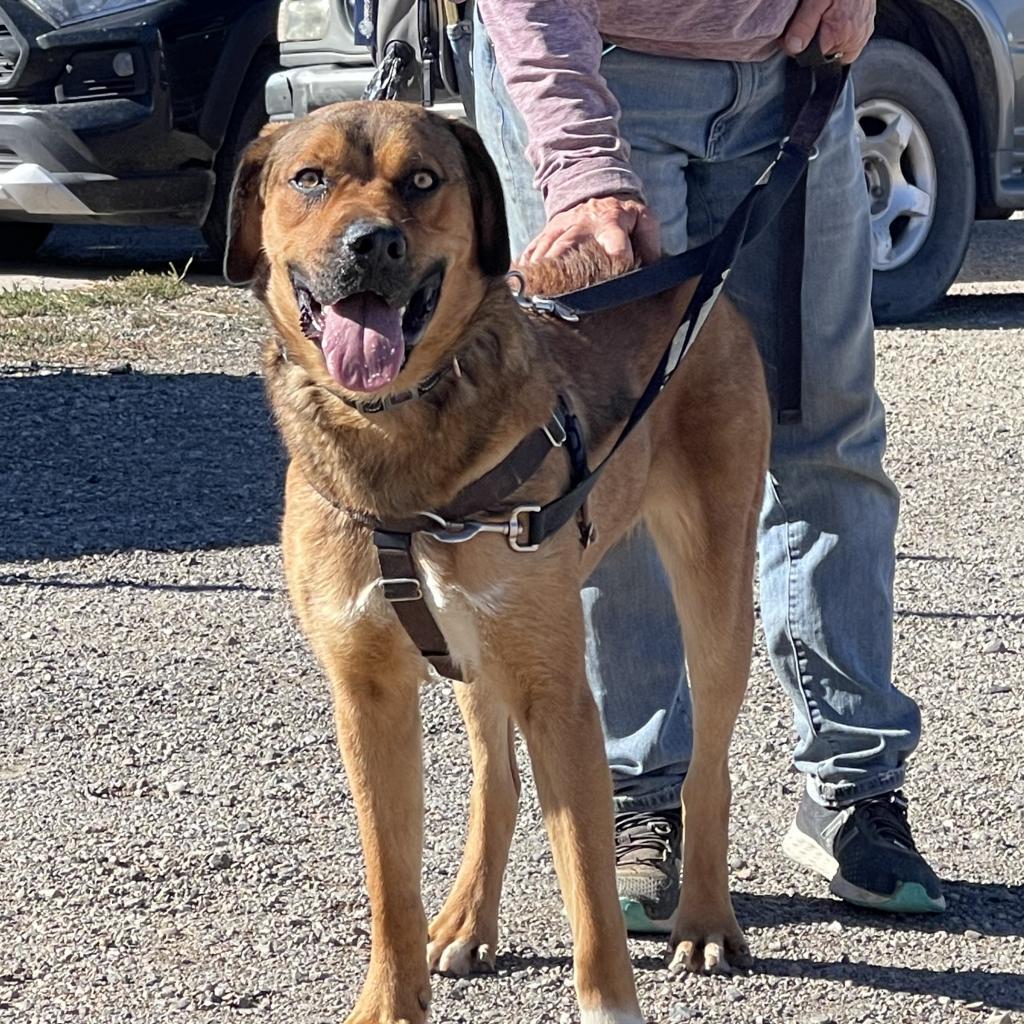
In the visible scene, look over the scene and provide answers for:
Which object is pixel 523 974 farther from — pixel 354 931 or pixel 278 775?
pixel 278 775

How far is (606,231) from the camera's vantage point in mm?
3244

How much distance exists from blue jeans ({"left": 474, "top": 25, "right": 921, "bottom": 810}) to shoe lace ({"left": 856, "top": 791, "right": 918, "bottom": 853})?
0.03 meters

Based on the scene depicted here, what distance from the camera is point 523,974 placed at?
11.3 ft

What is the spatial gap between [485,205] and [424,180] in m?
0.14

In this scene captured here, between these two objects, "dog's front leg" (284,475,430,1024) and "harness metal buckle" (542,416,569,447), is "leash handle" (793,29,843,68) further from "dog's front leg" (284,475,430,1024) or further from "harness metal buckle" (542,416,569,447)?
"dog's front leg" (284,475,430,1024)

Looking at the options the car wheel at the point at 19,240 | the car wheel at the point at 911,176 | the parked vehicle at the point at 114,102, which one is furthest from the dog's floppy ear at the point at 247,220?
the car wheel at the point at 19,240

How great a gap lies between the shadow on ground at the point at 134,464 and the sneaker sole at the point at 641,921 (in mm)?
2560

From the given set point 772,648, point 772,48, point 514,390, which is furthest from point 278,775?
point 772,48

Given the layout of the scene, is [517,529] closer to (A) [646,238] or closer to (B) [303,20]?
(A) [646,238]

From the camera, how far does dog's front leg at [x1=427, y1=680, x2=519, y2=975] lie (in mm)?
3455

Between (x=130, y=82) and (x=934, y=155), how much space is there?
12.8ft

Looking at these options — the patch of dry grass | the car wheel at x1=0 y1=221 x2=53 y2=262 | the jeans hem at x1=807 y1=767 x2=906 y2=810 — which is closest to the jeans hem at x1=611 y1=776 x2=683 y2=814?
the jeans hem at x1=807 y1=767 x2=906 y2=810

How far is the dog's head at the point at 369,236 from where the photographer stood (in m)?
Answer: 2.83

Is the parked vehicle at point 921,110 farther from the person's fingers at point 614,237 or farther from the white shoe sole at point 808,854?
the person's fingers at point 614,237
